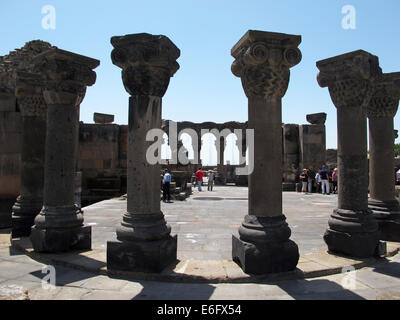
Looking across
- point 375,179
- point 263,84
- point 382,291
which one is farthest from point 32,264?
point 375,179

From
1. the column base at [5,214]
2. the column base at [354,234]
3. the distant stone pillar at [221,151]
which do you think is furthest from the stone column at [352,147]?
the distant stone pillar at [221,151]

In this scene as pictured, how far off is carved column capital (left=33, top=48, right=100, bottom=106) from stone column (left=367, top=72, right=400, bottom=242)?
5620 millimetres

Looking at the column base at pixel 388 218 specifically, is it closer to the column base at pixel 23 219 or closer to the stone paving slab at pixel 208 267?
the stone paving slab at pixel 208 267

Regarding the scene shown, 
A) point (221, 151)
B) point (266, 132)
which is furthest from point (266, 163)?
point (221, 151)

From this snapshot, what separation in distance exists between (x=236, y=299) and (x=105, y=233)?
13.1 ft

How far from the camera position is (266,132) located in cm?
424

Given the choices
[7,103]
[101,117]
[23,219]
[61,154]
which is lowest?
[23,219]

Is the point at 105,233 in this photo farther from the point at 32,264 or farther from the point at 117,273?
the point at 117,273

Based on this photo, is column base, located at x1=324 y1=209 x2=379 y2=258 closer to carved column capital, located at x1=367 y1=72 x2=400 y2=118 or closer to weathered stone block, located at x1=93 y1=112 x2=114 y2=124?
carved column capital, located at x1=367 y1=72 x2=400 y2=118

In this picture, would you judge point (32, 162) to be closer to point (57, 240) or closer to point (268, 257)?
point (57, 240)

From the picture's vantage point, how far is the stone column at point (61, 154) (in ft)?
16.5

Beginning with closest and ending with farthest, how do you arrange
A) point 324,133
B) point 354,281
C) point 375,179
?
1. point 354,281
2. point 375,179
3. point 324,133

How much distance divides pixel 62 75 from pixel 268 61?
11.0 ft

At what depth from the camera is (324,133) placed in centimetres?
1836
